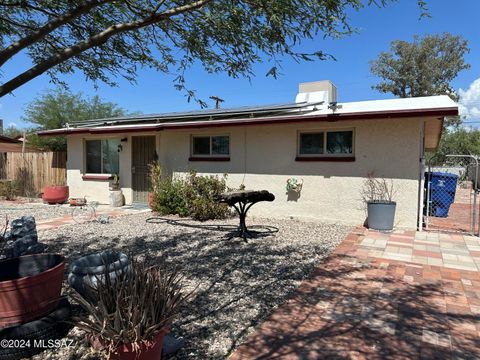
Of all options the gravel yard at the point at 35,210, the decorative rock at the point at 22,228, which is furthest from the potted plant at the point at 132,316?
the gravel yard at the point at 35,210

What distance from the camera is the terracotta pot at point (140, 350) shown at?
214cm

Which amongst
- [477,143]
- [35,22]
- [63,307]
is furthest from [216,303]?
[477,143]

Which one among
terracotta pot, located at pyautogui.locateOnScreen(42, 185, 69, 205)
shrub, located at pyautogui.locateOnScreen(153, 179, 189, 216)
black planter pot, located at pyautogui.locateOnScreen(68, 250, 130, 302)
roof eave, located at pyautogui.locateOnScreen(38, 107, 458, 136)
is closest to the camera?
black planter pot, located at pyautogui.locateOnScreen(68, 250, 130, 302)

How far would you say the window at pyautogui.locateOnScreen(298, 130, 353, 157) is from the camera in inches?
344

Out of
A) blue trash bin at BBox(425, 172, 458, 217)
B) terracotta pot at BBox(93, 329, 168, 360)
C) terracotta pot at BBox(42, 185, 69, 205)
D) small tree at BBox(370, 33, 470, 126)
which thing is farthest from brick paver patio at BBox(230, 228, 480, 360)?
small tree at BBox(370, 33, 470, 126)

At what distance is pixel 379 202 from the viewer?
7652 millimetres

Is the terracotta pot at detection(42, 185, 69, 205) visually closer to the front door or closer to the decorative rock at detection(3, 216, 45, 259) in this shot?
the front door

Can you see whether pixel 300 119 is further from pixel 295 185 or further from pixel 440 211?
pixel 440 211

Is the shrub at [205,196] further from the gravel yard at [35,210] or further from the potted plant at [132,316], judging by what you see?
the potted plant at [132,316]

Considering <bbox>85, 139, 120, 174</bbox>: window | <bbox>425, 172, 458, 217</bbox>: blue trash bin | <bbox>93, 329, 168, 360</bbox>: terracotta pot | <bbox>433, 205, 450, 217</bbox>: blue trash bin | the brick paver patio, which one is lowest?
the brick paver patio

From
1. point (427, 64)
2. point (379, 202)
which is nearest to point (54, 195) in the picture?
point (379, 202)

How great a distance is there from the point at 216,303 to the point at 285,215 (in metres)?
5.90

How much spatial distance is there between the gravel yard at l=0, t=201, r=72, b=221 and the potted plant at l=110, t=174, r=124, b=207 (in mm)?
1359

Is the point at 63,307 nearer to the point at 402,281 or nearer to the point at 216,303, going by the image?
the point at 216,303
